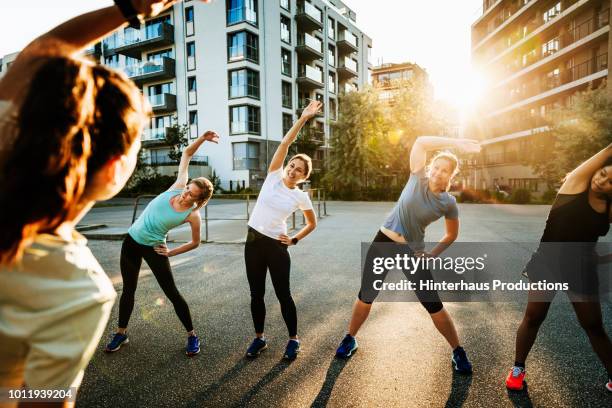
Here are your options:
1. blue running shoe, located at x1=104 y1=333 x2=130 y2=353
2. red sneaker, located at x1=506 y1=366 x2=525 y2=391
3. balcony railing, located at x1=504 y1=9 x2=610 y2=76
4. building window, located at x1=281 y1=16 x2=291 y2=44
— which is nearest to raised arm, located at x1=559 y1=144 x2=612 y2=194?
red sneaker, located at x1=506 y1=366 x2=525 y2=391

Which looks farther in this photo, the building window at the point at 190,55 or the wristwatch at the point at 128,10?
the building window at the point at 190,55

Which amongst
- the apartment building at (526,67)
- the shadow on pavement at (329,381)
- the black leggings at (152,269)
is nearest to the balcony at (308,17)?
the apartment building at (526,67)

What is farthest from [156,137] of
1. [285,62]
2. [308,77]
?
[308,77]

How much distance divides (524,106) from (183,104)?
108ft

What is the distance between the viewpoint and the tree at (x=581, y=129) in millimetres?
20547

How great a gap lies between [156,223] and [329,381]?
213 cm

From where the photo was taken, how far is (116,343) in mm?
3592

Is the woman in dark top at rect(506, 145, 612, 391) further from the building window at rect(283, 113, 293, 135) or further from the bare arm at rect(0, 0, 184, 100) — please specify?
the building window at rect(283, 113, 293, 135)

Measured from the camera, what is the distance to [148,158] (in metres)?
36.3

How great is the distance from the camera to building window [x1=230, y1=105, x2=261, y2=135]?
3247 cm

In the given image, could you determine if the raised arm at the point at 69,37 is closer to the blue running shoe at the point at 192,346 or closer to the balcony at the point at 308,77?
the blue running shoe at the point at 192,346

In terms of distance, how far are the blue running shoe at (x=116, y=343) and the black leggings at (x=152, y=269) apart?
0.11 m

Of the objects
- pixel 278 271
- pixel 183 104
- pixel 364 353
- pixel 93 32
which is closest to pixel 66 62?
pixel 93 32

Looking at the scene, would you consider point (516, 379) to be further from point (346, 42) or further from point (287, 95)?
point (346, 42)
